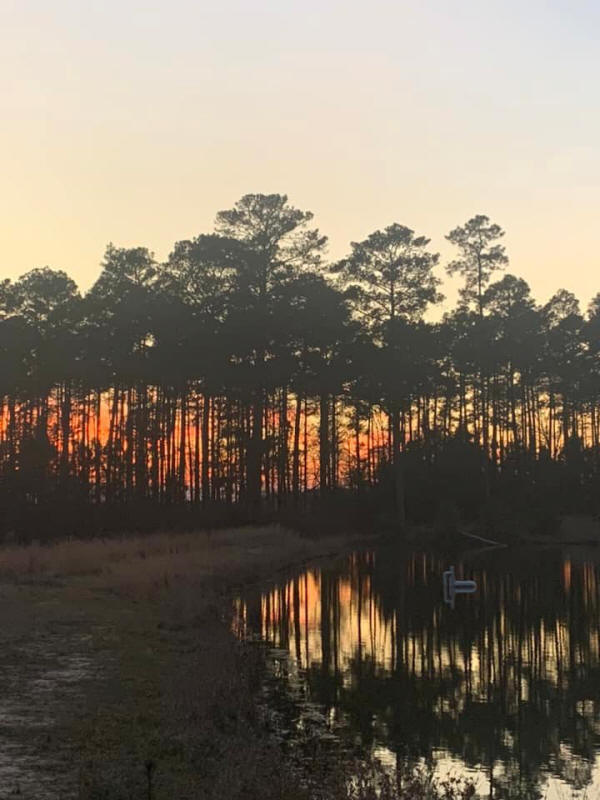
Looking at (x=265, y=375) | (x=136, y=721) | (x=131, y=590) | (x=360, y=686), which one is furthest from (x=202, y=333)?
(x=136, y=721)

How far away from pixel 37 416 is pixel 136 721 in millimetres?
55560

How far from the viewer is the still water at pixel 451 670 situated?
40.2 ft

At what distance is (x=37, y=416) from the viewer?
64.5 meters

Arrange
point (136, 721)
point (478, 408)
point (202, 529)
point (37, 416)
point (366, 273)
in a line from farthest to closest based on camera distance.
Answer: point (478, 408) → point (37, 416) → point (366, 273) → point (202, 529) → point (136, 721)

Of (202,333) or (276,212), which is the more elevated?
(276,212)

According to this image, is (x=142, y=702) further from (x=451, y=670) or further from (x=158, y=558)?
(x=158, y=558)

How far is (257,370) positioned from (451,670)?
37.5 metres

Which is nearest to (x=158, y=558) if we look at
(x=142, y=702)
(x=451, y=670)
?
(x=451, y=670)

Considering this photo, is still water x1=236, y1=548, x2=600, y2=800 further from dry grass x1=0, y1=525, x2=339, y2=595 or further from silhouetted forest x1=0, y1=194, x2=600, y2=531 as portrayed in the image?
silhouetted forest x1=0, y1=194, x2=600, y2=531

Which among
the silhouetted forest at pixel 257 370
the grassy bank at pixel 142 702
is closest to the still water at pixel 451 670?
the grassy bank at pixel 142 702

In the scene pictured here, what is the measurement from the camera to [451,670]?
18203 millimetres

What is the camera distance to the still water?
40.2 ft

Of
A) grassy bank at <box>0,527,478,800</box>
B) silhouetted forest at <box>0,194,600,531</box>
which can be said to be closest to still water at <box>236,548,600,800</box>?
grassy bank at <box>0,527,478,800</box>

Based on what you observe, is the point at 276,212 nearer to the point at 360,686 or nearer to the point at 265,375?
the point at 265,375
